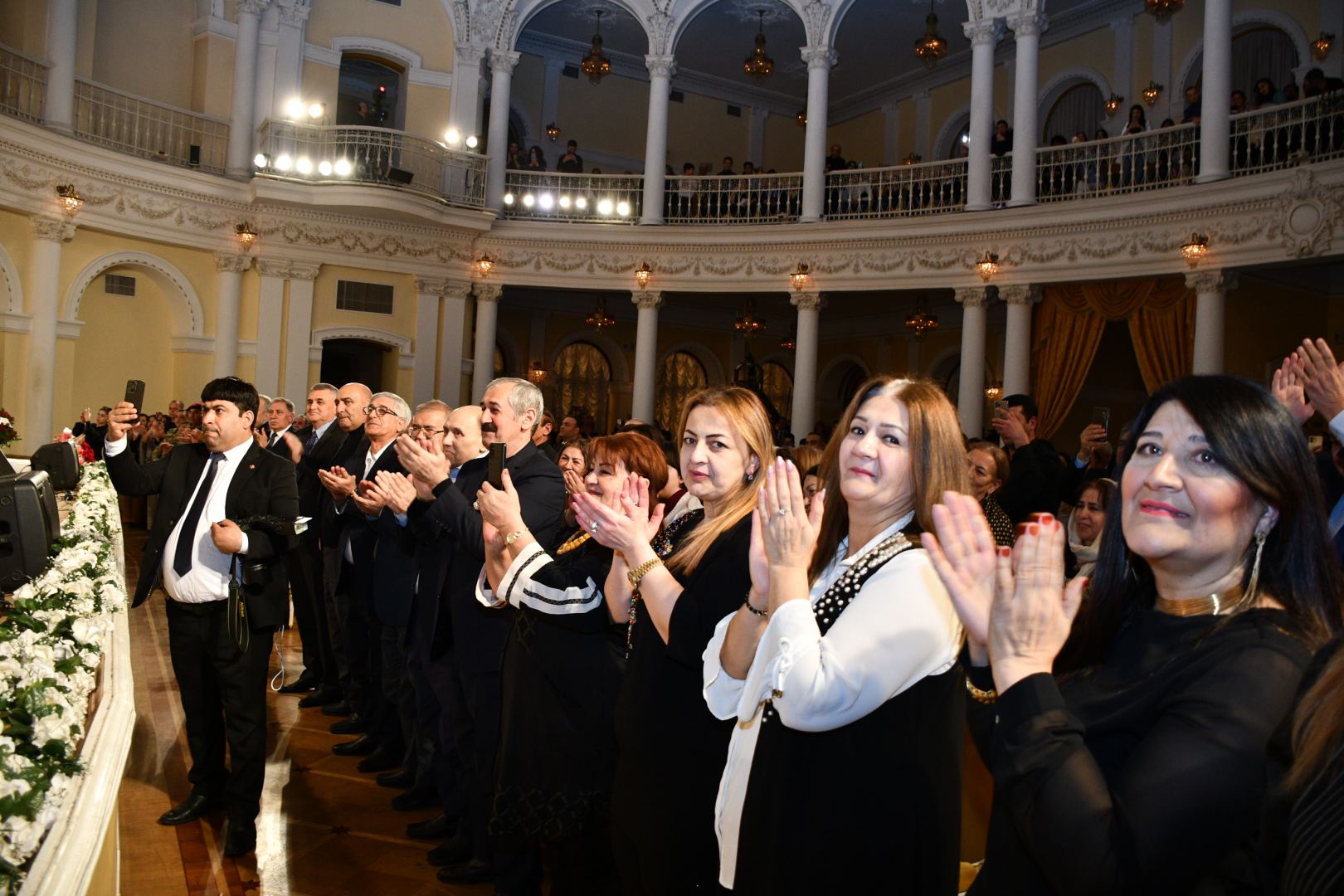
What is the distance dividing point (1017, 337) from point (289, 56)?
1076cm

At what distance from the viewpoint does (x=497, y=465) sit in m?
2.90

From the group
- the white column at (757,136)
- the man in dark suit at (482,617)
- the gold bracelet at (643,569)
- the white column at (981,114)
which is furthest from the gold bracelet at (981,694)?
the white column at (757,136)

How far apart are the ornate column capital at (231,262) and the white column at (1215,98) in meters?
12.1

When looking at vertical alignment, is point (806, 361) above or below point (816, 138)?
below

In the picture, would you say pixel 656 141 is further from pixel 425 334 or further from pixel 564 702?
pixel 564 702

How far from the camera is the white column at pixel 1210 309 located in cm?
1119

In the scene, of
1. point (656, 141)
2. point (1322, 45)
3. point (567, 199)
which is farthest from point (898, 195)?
point (1322, 45)

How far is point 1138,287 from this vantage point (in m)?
12.4

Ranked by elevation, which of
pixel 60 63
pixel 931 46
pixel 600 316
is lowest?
pixel 600 316

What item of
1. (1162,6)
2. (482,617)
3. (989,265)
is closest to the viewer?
(482,617)

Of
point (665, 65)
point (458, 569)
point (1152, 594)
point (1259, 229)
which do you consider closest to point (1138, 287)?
point (1259, 229)

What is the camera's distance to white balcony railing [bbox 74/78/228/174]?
12.9 m

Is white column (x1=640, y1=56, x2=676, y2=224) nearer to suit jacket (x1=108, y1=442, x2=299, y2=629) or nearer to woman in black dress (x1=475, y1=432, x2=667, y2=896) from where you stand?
suit jacket (x1=108, y1=442, x2=299, y2=629)

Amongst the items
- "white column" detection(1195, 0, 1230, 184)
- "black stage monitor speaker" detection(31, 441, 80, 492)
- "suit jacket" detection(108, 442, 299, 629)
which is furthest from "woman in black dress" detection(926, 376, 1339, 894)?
"white column" detection(1195, 0, 1230, 184)
